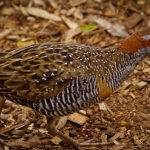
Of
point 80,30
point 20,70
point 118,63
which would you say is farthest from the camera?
point 80,30

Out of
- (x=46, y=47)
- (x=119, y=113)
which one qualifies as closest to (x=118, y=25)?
(x=119, y=113)

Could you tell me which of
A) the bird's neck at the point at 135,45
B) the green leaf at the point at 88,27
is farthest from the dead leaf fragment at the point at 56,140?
the green leaf at the point at 88,27

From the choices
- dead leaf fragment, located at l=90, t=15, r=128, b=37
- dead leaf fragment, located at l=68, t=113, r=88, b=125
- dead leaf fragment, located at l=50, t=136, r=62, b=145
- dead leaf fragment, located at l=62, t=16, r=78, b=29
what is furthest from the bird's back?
dead leaf fragment, located at l=62, t=16, r=78, b=29

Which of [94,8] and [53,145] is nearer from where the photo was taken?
[53,145]

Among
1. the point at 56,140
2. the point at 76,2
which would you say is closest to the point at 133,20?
the point at 76,2

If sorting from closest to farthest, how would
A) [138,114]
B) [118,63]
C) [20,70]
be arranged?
1. [20,70]
2. [118,63]
3. [138,114]

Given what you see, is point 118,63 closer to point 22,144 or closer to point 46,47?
point 46,47

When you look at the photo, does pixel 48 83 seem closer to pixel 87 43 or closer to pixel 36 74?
pixel 36 74

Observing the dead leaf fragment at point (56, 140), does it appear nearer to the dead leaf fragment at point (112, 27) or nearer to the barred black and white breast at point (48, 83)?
the barred black and white breast at point (48, 83)

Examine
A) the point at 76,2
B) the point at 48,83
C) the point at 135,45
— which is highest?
the point at 76,2
